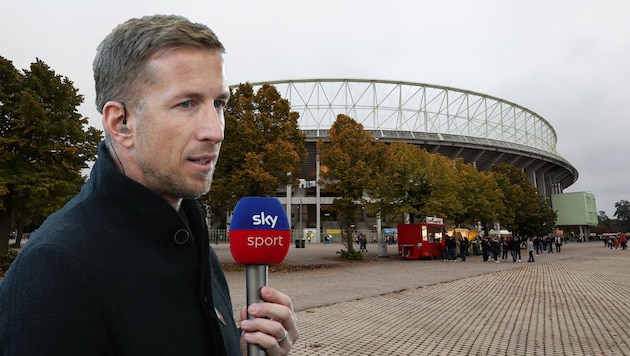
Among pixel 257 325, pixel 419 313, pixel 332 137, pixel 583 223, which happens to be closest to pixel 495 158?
pixel 583 223

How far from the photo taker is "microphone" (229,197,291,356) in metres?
1.41

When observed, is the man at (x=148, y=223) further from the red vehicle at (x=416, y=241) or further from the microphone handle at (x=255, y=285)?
the red vehicle at (x=416, y=241)

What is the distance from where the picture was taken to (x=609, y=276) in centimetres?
1859

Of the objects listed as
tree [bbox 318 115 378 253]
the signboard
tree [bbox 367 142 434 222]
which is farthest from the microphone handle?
the signboard

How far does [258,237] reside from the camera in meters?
1.54

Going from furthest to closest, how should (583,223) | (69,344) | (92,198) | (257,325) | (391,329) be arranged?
(583,223) < (391,329) < (257,325) < (92,198) < (69,344)

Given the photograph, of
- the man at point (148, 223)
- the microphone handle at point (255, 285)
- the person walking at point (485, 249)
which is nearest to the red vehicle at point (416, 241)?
the person walking at point (485, 249)

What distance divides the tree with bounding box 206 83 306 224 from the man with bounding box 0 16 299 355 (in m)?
18.1

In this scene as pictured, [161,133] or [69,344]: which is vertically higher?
[161,133]

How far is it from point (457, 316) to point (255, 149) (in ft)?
46.6

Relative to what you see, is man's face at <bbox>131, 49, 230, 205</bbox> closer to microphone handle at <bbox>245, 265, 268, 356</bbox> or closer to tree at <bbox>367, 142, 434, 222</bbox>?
microphone handle at <bbox>245, 265, 268, 356</bbox>

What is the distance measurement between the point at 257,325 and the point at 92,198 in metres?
0.58

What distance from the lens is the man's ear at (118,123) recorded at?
115 centimetres

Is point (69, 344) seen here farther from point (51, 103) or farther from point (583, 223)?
point (583, 223)
